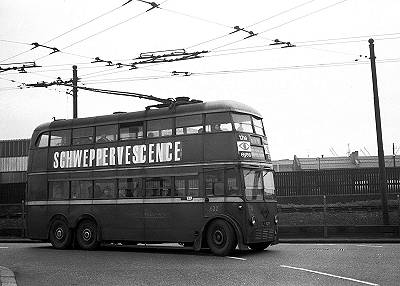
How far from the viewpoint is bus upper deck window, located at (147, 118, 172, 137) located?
1543cm

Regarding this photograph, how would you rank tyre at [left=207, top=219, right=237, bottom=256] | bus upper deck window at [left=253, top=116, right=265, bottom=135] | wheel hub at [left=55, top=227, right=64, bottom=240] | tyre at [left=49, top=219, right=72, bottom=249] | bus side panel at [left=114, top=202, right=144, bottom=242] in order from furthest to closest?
1. wheel hub at [left=55, top=227, right=64, bottom=240]
2. tyre at [left=49, top=219, right=72, bottom=249]
3. bus side panel at [left=114, top=202, right=144, bottom=242]
4. bus upper deck window at [left=253, top=116, right=265, bottom=135]
5. tyre at [left=207, top=219, right=237, bottom=256]

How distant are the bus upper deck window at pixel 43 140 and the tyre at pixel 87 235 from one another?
10.1ft

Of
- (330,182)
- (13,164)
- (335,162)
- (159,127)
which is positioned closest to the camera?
(159,127)

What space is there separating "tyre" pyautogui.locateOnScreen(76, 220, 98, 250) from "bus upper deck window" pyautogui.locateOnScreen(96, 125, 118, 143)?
264 centimetres

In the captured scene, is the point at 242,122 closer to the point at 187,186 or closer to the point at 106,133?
the point at 187,186

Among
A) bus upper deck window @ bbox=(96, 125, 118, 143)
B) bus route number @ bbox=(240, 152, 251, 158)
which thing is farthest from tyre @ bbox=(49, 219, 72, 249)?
bus route number @ bbox=(240, 152, 251, 158)

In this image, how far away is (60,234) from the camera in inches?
683

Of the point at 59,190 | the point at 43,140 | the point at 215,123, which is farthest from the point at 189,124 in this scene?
the point at 43,140

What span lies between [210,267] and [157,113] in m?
5.68

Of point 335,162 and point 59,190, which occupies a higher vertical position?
point 335,162

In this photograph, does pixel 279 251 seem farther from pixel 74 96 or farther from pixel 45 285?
pixel 74 96

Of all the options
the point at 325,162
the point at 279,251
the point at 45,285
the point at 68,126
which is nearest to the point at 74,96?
the point at 68,126

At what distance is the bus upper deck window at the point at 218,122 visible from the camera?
14391mm

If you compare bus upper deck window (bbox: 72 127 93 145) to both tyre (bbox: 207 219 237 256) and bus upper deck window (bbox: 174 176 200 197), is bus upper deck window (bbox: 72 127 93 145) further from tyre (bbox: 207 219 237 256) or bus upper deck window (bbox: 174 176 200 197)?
Result: tyre (bbox: 207 219 237 256)
